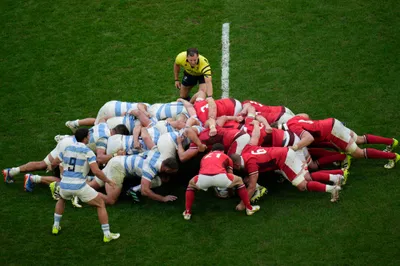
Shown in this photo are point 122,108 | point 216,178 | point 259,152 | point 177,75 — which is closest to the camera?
point 216,178

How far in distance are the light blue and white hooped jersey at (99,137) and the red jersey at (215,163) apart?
6.78 feet

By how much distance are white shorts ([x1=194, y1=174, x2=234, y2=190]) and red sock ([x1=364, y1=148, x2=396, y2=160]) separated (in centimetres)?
254

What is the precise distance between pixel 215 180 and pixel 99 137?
2.49 metres

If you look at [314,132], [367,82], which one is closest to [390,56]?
[367,82]

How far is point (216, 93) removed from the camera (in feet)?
42.6

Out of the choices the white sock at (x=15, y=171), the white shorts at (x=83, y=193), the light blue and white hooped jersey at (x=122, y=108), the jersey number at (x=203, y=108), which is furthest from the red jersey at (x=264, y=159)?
the white sock at (x=15, y=171)

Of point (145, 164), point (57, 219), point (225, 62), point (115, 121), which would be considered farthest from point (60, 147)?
point (225, 62)

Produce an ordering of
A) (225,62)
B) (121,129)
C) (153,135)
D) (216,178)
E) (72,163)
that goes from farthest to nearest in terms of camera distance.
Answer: (225,62) → (121,129) → (153,135) → (216,178) → (72,163)

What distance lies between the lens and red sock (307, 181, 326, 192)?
32.4ft

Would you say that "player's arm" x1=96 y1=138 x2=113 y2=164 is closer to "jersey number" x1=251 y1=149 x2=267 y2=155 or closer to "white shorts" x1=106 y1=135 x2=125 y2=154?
"white shorts" x1=106 y1=135 x2=125 y2=154

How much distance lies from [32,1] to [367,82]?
8.52 metres

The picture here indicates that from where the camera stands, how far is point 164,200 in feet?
33.7

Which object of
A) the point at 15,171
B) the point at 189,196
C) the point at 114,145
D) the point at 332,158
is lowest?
the point at 15,171

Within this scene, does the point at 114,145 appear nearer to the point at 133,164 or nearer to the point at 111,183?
the point at 133,164
